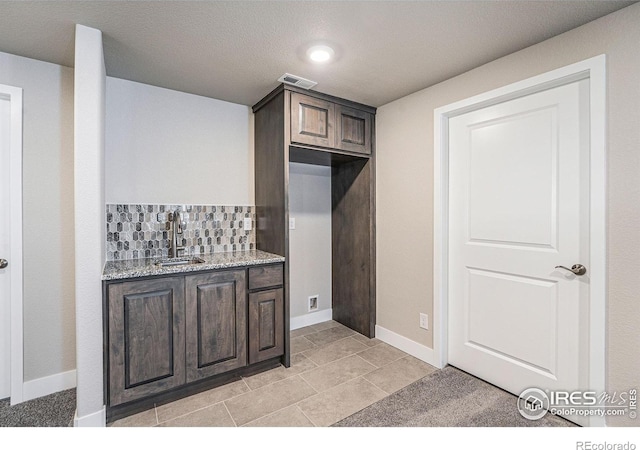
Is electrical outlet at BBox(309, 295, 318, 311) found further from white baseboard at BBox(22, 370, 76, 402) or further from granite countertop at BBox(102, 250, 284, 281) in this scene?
white baseboard at BBox(22, 370, 76, 402)

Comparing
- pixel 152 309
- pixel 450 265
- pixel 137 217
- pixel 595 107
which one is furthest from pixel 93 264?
pixel 595 107

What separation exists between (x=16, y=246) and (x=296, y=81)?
2285 mm

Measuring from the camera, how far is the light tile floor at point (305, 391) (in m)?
1.90

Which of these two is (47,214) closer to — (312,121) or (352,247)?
A: (312,121)

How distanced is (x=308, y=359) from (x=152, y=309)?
1.35 meters

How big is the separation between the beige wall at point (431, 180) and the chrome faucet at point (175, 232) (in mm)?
1842

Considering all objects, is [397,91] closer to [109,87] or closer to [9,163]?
[109,87]

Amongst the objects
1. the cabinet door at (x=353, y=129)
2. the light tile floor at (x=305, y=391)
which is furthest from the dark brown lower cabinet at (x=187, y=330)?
the cabinet door at (x=353, y=129)

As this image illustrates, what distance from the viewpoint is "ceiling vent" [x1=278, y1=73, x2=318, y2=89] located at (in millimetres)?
2383

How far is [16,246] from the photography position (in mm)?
2086

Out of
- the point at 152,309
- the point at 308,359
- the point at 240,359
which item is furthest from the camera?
the point at 308,359

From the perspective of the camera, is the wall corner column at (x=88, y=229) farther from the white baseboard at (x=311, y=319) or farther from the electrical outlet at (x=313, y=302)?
the electrical outlet at (x=313, y=302)

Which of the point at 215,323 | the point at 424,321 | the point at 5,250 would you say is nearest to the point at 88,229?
the point at 5,250

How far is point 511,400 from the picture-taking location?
208 cm
